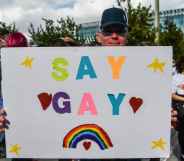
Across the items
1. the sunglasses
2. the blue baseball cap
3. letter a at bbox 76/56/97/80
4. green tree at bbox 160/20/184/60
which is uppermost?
the blue baseball cap

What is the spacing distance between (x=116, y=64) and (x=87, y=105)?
0.27 meters

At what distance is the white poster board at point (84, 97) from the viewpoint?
3.39 m

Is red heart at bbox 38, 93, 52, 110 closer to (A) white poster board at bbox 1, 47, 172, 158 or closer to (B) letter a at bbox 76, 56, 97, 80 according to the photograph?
(A) white poster board at bbox 1, 47, 172, 158

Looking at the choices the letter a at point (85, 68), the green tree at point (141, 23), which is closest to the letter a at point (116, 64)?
the letter a at point (85, 68)

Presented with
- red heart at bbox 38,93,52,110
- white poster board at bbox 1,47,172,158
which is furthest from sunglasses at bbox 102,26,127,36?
red heart at bbox 38,93,52,110

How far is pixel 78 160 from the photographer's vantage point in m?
3.59

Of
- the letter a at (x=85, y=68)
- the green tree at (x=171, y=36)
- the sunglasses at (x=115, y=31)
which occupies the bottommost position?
the green tree at (x=171, y=36)

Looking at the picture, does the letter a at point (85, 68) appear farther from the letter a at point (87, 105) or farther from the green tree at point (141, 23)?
the green tree at point (141, 23)

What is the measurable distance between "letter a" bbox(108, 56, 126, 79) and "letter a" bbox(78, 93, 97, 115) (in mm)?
173

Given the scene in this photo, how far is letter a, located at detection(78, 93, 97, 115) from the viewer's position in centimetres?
339

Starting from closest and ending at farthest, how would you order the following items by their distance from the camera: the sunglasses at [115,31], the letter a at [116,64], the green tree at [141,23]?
the letter a at [116,64]
the sunglasses at [115,31]
the green tree at [141,23]

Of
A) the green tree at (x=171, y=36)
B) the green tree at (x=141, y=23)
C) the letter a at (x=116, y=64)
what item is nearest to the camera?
the letter a at (x=116, y=64)

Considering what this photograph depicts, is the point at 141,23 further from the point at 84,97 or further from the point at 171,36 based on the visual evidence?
the point at 84,97

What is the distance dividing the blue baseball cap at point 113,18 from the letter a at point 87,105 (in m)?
0.45
